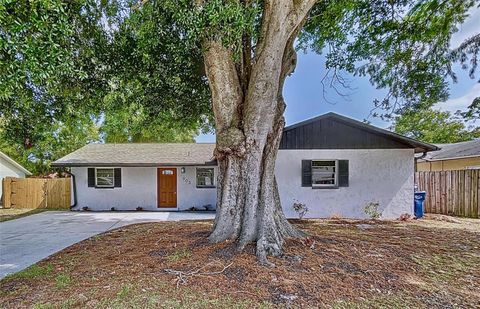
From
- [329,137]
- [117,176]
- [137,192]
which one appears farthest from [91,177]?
[329,137]

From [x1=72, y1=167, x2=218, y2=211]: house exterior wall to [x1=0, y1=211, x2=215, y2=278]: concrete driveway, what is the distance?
1.61 meters

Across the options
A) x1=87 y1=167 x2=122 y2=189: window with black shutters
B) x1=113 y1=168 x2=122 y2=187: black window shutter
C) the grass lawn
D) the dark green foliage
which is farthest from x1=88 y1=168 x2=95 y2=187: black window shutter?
the dark green foliage

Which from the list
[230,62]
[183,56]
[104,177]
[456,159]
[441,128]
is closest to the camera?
[230,62]

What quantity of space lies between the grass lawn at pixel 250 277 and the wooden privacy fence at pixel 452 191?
6.08 meters

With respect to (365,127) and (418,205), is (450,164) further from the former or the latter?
(365,127)

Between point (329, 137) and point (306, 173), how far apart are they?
1507 millimetres

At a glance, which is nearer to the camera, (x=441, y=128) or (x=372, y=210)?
(x=372, y=210)

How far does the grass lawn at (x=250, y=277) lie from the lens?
3.23m

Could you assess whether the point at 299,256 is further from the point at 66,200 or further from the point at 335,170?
the point at 66,200

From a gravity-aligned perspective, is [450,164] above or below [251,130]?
below

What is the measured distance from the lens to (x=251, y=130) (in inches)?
189

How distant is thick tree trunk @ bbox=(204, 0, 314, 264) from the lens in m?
4.74

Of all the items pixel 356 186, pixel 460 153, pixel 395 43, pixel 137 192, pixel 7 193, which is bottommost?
pixel 7 193

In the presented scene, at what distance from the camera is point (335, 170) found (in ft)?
33.4
